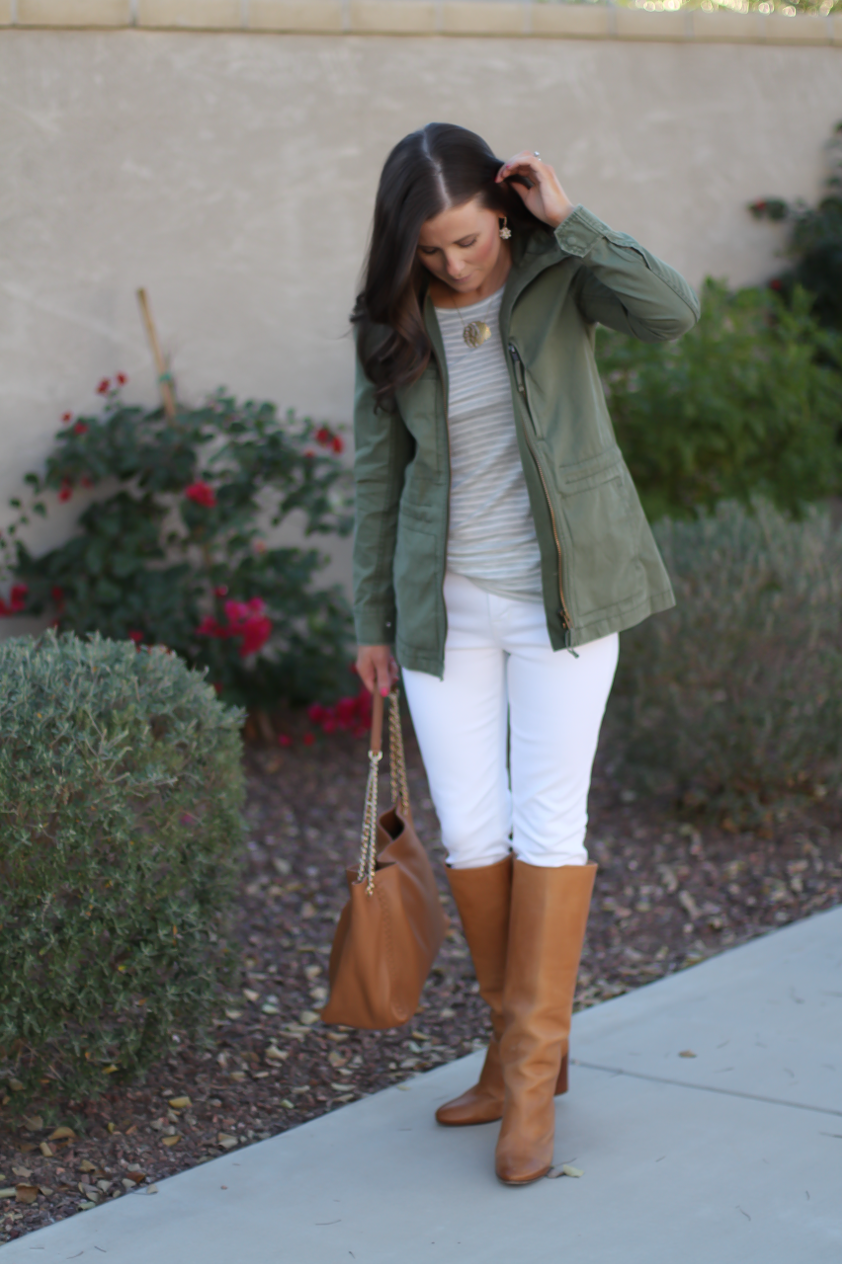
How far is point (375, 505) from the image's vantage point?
8.43 feet

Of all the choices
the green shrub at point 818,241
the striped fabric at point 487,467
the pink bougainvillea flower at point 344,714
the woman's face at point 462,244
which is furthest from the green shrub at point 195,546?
the green shrub at point 818,241

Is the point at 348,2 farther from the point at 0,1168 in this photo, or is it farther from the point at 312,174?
the point at 0,1168

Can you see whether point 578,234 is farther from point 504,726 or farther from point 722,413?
point 722,413

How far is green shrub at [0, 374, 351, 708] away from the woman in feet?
7.89

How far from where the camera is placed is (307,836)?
14.9ft

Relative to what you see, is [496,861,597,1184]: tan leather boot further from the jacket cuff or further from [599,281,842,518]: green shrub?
[599,281,842,518]: green shrub

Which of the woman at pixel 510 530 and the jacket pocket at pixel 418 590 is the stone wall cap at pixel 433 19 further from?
the jacket pocket at pixel 418 590

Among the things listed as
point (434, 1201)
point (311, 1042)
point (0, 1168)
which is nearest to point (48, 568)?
point (311, 1042)

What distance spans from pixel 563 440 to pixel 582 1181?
1.34m

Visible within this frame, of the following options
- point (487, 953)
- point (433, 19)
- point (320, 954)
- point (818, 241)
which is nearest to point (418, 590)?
point (487, 953)

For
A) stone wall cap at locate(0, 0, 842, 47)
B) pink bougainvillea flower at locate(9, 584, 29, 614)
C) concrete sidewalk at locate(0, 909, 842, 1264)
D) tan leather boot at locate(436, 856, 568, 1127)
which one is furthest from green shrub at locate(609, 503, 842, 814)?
stone wall cap at locate(0, 0, 842, 47)

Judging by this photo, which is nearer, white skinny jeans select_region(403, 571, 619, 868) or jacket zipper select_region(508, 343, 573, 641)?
jacket zipper select_region(508, 343, 573, 641)

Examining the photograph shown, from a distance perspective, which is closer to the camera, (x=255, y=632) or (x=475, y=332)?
(x=475, y=332)

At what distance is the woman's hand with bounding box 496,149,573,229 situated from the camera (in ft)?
7.13
